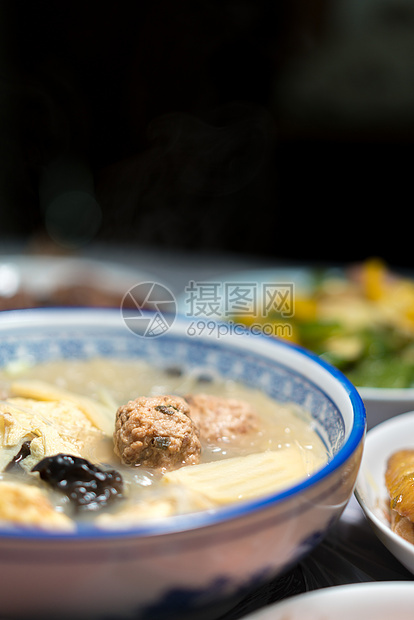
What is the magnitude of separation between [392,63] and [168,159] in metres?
2.25

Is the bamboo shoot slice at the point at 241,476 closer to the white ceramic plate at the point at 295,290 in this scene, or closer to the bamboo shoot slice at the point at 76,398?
the bamboo shoot slice at the point at 76,398

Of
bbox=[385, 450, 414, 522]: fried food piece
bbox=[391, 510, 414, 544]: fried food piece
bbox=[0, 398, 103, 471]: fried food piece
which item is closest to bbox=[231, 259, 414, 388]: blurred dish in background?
bbox=[385, 450, 414, 522]: fried food piece

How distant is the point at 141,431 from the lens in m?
0.91

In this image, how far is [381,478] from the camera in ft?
3.51

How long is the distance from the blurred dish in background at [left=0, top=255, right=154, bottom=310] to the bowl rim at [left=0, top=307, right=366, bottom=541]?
612 millimetres

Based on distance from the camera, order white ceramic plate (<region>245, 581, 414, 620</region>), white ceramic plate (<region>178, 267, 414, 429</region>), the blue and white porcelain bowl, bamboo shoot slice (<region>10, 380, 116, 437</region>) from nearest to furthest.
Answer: the blue and white porcelain bowl, white ceramic plate (<region>245, 581, 414, 620</region>), bamboo shoot slice (<region>10, 380, 116, 437</region>), white ceramic plate (<region>178, 267, 414, 429</region>)

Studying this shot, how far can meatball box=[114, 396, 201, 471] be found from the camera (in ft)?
2.96

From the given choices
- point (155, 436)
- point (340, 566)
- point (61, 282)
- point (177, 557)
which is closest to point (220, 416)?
point (155, 436)

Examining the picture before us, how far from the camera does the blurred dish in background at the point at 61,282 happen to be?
2.09 m

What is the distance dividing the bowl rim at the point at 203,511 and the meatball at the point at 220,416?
123mm

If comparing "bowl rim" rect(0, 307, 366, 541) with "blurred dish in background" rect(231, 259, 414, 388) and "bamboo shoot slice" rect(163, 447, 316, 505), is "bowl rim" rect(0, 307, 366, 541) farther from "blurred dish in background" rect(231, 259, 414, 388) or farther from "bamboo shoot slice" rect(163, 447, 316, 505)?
"blurred dish in background" rect(231, 259, 414, 388)

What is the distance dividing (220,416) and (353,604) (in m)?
0.41

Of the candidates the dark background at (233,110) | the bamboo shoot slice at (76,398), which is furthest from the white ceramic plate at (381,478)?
the dark background at (233,110)

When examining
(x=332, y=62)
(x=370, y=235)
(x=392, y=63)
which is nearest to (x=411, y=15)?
(x=392, y=63)
